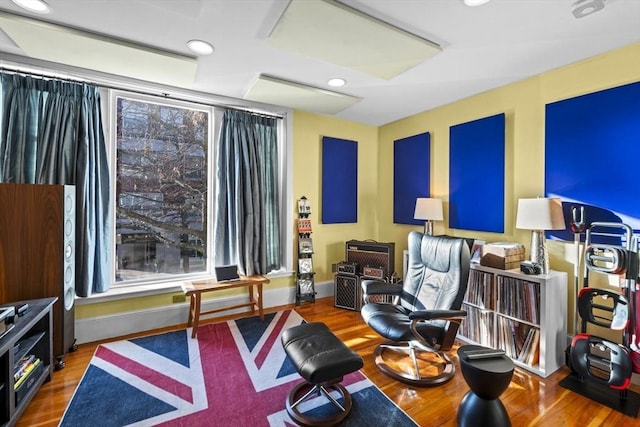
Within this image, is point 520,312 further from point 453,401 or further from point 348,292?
point 348,292

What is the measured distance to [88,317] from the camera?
2.66m

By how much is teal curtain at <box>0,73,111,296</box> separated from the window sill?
8 cm

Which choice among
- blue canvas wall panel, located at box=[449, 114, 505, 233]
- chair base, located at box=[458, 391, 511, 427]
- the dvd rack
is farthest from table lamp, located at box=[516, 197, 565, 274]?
the dvd rack

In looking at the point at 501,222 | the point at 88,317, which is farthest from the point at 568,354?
the point at 88,317

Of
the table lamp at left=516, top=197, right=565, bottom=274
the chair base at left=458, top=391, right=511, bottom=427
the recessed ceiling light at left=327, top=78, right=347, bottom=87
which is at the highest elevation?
the recessed ceiling light at left=327, top=78, right=347, bottom=87

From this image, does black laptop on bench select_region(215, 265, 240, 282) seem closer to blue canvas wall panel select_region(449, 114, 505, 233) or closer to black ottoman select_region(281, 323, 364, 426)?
black ottoman select_region(281, 323, 364, 426)

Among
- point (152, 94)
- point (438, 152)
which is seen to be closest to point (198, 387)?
point (152, 94)

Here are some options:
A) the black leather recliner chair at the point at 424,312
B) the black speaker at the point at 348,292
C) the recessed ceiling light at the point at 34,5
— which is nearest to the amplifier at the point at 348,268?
the black speaker at the point at 348,292

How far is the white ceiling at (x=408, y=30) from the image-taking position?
171 cm

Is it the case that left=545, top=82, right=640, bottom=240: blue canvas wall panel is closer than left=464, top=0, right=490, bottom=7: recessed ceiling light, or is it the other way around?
left=464, top=0, right=490, bottom=7: recessed ceiling light

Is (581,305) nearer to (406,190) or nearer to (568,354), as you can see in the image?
(568,354)

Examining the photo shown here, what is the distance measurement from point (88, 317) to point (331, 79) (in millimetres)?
3205

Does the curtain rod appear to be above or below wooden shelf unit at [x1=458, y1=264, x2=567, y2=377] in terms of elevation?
above

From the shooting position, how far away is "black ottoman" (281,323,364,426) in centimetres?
159
